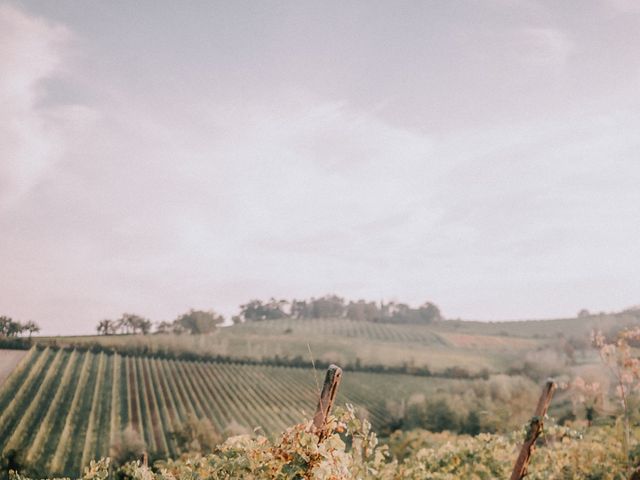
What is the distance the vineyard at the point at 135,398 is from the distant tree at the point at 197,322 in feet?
49.0

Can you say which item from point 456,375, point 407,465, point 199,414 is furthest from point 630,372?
point 456,375

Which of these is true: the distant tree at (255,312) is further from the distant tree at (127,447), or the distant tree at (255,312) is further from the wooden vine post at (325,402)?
the wooden vine post at (325,402)

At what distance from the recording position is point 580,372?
2231 inches

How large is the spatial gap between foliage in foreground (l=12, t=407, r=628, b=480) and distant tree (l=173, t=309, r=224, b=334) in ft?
200

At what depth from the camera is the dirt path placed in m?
39.6

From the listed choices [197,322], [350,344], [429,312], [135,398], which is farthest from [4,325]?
[429,312]

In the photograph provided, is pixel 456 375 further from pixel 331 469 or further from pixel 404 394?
pixel 331 469

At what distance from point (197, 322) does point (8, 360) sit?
90.6 ft

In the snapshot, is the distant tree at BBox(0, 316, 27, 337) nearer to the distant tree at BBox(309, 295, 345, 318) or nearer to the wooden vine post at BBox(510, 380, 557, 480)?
the wooden vine post at BBox(510, 380, 557, 480)

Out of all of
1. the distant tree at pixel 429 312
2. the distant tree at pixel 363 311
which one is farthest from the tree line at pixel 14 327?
the distant tree at pixel 429 312

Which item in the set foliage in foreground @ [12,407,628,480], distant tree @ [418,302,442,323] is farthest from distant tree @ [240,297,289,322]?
foliage in foreground @ [12,407,628,480]

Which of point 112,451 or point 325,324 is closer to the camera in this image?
point 112,451

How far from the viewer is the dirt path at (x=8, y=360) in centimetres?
3961

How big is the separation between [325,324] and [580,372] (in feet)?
154
